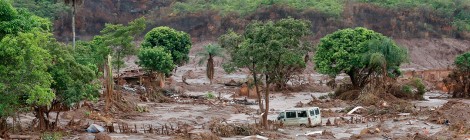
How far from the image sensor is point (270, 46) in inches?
1313

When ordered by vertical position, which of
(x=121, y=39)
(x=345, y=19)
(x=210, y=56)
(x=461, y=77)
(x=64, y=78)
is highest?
(x=345, y=19)

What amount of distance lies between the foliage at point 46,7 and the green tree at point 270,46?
8269cm

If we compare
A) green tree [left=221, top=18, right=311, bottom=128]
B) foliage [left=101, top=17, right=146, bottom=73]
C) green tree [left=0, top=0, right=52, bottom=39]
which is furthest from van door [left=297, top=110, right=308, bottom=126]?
foliage [left=101, top=17, right=146, bottom=73]

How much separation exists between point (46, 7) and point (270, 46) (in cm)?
9046

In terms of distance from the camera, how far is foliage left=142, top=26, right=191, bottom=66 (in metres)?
70.2

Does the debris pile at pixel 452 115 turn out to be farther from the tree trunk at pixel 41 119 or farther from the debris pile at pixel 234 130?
the tree trunk at pixel 41 119

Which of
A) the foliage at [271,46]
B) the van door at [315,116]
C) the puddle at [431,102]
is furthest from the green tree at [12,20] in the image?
the puddle at [431,102]

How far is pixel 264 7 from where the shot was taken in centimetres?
11319

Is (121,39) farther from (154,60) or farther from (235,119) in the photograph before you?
(235,119)

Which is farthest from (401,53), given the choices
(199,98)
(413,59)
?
(413,59)

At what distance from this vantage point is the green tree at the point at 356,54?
52625 millimetres

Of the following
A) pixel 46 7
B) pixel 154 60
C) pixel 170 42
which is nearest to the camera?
pixel 154 60

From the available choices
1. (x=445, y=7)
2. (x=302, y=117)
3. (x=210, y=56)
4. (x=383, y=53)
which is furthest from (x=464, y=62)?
(x=445, y=7)

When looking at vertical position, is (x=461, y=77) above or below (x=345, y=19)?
below
